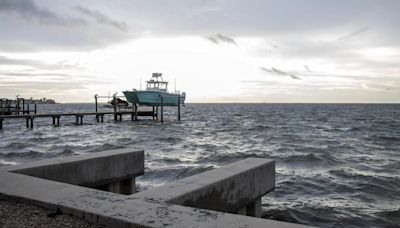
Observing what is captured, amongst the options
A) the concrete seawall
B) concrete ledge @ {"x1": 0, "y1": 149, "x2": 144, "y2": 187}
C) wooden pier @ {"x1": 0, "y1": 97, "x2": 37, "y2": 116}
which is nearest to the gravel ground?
the concrete seawall

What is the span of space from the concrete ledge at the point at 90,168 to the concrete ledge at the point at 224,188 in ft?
6.36

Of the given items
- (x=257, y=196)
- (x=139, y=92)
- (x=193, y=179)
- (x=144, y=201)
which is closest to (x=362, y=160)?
(x=257, y=196)

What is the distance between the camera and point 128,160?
296 inches

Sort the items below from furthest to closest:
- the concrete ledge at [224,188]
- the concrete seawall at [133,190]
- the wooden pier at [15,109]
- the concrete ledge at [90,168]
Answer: the wooden pier at [15,109], the concrete ledge at [90,168], the concrete ledge at [224,188], the concrete seawall at [133,190]

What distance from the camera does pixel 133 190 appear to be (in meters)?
7.84

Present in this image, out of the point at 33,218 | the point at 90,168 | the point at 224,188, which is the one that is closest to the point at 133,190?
the point at 90,168

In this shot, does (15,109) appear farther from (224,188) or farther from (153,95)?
(224,188)

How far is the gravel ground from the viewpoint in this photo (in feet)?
12.6

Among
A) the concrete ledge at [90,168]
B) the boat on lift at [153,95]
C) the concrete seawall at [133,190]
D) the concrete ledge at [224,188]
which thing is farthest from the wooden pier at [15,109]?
the concrete ledge at [224,188]

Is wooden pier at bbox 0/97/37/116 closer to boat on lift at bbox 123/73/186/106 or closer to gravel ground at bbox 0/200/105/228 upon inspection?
boat on lift at bbox 123/73/186/106

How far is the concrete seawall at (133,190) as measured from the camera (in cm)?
377

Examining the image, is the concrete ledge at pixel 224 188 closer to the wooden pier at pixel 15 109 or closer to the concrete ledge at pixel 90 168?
the concrete ledge at pixel 90 168

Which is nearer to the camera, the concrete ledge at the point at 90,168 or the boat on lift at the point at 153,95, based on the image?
the concrete ledge at the point at 90,168

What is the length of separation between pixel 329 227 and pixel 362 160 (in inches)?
438
